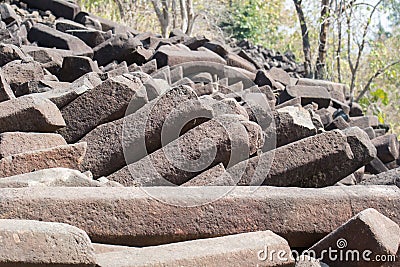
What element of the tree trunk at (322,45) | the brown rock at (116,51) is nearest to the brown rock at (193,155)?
the brown rock at (116,51)

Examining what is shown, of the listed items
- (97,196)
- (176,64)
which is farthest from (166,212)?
(176,64)

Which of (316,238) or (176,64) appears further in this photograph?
(176,64)

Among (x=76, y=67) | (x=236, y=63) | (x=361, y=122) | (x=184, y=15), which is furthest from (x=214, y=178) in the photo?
(x=184, y=15)

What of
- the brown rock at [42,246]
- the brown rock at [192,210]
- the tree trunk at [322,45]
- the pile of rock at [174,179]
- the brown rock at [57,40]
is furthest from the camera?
the tree trunk at [322,45]

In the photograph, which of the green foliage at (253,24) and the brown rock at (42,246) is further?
the green foliage at (253,24)

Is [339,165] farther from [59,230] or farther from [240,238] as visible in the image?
[59,230]

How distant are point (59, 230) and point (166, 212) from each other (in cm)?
68

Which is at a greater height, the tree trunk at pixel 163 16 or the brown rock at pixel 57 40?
the brown rock at pixel 57 40

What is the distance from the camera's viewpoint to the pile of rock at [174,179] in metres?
2.28

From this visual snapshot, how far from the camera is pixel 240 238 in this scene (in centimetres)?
240

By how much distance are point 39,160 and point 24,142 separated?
0.94 feet
